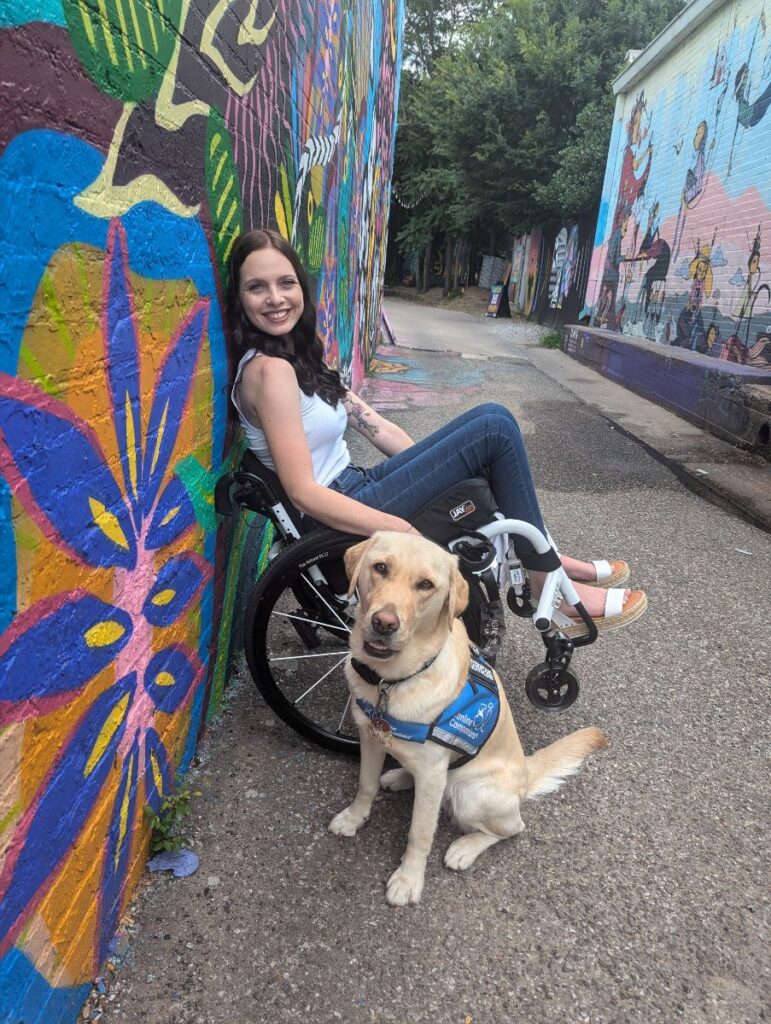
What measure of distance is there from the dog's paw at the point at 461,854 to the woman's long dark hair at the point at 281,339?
1.72 metres

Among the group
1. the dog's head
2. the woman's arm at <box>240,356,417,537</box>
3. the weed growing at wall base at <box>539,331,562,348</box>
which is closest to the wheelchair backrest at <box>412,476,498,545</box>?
the woman's arm at <box>240,356,417,537</box>

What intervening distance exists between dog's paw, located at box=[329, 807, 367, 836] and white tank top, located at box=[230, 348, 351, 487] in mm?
1214

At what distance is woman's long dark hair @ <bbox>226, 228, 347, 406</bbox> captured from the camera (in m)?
2.34

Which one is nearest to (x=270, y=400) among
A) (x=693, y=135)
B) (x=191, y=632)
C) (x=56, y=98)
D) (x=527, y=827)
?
(x=191, y=632)

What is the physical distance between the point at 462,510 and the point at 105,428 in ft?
4.76

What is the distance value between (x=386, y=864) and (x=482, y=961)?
418 mm

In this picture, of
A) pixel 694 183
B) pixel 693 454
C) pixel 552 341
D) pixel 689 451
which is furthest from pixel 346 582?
pixel 552 341

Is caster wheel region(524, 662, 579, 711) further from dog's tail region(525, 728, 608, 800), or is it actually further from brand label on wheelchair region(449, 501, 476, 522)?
brand label on wheelchair region(449, 501, 476, 522)

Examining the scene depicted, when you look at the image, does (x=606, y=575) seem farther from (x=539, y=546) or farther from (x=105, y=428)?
(x=105, y=428)

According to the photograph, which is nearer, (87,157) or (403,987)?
(87,157)

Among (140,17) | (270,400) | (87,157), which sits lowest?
(270,400)

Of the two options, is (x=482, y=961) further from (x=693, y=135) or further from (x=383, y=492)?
(x=693, y=135)

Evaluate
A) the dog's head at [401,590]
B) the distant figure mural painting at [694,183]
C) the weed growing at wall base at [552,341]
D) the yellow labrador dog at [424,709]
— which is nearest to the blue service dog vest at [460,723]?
the yellow labrador dog at [424,709]

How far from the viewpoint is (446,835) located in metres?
2.31
